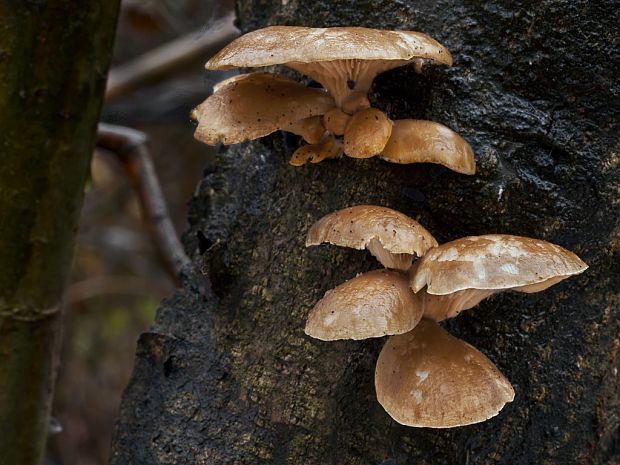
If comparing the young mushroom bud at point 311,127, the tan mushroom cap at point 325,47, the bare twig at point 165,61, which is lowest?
the bare twig at point 165,61

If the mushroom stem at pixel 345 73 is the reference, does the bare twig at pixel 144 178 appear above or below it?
below

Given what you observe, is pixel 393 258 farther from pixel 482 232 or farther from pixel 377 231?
pixel 482 232

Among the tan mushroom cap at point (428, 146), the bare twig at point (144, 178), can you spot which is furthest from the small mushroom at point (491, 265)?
the bare twig at point (144, 178)

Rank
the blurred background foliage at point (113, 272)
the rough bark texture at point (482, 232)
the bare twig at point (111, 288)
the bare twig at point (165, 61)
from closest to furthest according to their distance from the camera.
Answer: the rough bark texture at point (482, 232), the bare twig at point (165, 61), the bare twig at point (111, 288), the blurred background foliage at point (113, 272)

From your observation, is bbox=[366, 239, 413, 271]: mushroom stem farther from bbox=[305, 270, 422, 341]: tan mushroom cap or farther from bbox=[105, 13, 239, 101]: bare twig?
bbox=[105, 13, 239, 101]: bare twig

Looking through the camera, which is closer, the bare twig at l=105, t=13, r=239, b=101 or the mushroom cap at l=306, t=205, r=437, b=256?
the mushroom cap at l=306, t=205, r=437, b=256

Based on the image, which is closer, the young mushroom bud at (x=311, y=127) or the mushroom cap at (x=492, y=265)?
the mushroom cap at (x=492, y=265)

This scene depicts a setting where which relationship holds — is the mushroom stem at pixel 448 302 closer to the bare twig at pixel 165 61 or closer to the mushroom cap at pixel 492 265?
the mushroom cap at pixel 492 265

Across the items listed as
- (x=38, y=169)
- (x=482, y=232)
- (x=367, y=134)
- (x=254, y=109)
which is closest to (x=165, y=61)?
(x=38, y=169)

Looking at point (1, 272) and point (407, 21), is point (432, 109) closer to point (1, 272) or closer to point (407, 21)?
point (407, 21)

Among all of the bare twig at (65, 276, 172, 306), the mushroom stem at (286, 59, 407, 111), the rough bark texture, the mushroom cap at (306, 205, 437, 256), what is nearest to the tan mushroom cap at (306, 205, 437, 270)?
the mushroom cap at (306, 205, 437, 256)
